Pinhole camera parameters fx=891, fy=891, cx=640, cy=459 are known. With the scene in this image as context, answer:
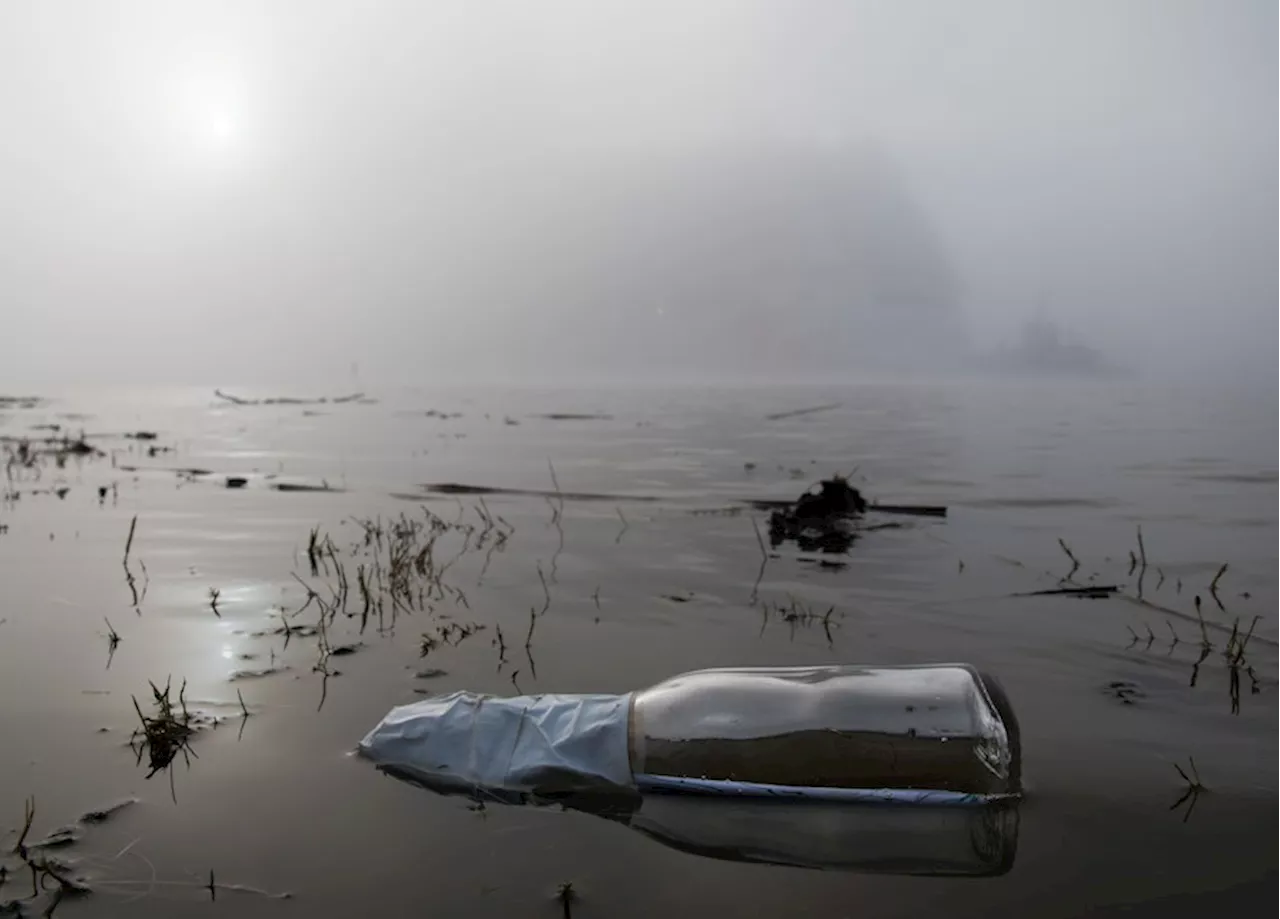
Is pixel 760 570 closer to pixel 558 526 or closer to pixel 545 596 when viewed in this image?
pixel 545 596

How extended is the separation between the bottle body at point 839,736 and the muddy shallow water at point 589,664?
199mm

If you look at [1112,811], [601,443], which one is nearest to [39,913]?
[1112,811]

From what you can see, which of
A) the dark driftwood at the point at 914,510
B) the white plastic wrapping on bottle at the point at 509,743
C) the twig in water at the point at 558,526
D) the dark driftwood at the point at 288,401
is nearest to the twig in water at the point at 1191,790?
the white plastic wrapping on bottle at the point at 509,743

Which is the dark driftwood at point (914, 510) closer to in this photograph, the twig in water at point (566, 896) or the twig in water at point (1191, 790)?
the twig in water at point (1191, 790)

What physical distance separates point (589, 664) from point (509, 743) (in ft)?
3.17

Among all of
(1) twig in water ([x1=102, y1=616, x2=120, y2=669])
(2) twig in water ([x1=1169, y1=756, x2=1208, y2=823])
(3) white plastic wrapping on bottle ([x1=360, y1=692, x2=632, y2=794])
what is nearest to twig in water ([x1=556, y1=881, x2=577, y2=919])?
(3) white plastic wrapping on bottle ([x1=360, y1=692, x2=632, y2=794])

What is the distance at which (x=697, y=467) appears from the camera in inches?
442

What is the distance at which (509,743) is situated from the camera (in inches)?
92.7

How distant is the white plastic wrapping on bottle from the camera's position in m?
2.25

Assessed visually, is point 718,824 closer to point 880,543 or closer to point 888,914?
point 888,914

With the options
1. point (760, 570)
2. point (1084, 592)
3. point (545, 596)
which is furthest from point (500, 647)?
point (1084, 592)

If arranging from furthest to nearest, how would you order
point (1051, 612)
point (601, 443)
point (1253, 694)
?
point (601, 443)
point (1051, 612)
point (1253, 694)

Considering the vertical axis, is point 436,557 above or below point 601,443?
below

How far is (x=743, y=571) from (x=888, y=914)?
3.48 meters
